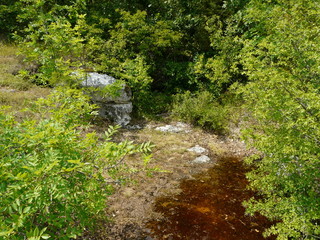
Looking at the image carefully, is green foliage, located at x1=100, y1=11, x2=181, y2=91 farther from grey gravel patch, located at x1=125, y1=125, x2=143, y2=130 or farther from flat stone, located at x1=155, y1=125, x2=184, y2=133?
flat stone, located at x1=155, y1=125, x2=184, y2=133

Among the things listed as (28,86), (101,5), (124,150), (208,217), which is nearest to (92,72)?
(28,86)

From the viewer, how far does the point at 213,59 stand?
1130 cm

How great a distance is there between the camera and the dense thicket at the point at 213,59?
379 centimetres

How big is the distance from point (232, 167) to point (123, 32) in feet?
24.2

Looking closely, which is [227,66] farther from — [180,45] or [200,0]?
[200,0]

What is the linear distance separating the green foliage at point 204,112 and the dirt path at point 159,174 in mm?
423

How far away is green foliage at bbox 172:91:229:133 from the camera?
894cm

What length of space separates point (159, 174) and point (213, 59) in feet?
23.8

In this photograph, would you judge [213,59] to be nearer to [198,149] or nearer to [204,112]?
[204,112]

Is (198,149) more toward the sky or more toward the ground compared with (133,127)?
more toward the sky

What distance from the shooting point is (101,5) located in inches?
461

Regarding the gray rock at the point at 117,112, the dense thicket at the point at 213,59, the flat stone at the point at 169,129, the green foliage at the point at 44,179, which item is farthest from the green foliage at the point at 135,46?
the green foliage at the point at 44,179

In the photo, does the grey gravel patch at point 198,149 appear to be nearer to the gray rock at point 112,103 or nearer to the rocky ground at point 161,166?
the rocky ground at point 161,166

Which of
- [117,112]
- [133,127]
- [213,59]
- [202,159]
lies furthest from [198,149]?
[213,59]
